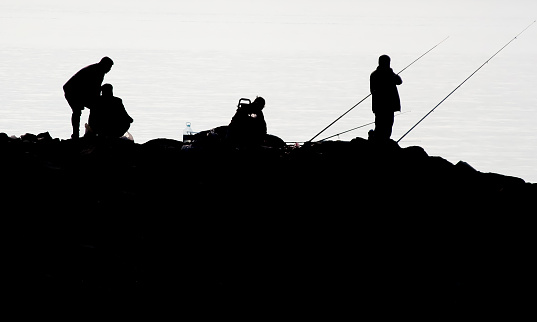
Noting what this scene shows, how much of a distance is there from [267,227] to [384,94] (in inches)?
108

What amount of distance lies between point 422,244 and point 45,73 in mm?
126314

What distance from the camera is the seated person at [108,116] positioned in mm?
16109

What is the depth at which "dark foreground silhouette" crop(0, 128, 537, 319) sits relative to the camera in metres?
16.3

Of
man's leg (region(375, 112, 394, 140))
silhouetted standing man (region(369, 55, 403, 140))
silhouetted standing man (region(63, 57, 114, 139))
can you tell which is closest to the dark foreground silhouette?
man's leg (region(375, 112, 394, 140))

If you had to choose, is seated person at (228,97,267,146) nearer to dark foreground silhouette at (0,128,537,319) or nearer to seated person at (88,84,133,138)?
dark foreground silhouette at (0,128,537,319)

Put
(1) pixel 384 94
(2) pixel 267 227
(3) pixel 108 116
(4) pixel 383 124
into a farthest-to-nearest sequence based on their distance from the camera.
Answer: (2) pixel 267 227 → (3) pixel 108 116 → (4) pixel 383 124 → (1) pixel 384 94

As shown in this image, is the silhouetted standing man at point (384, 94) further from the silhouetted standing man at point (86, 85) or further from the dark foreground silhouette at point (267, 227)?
the silhouetted standing man at point (86, 85)

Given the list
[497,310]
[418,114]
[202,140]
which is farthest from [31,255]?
[418,114]

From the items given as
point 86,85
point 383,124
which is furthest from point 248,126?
point 86,85

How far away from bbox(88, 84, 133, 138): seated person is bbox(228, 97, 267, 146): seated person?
1.52m

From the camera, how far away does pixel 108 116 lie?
16234 millimetres

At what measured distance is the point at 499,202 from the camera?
17.0 metres

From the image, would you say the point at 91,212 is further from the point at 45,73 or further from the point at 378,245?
the point at 45,73

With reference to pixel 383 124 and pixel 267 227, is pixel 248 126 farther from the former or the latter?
pixel 383 124
